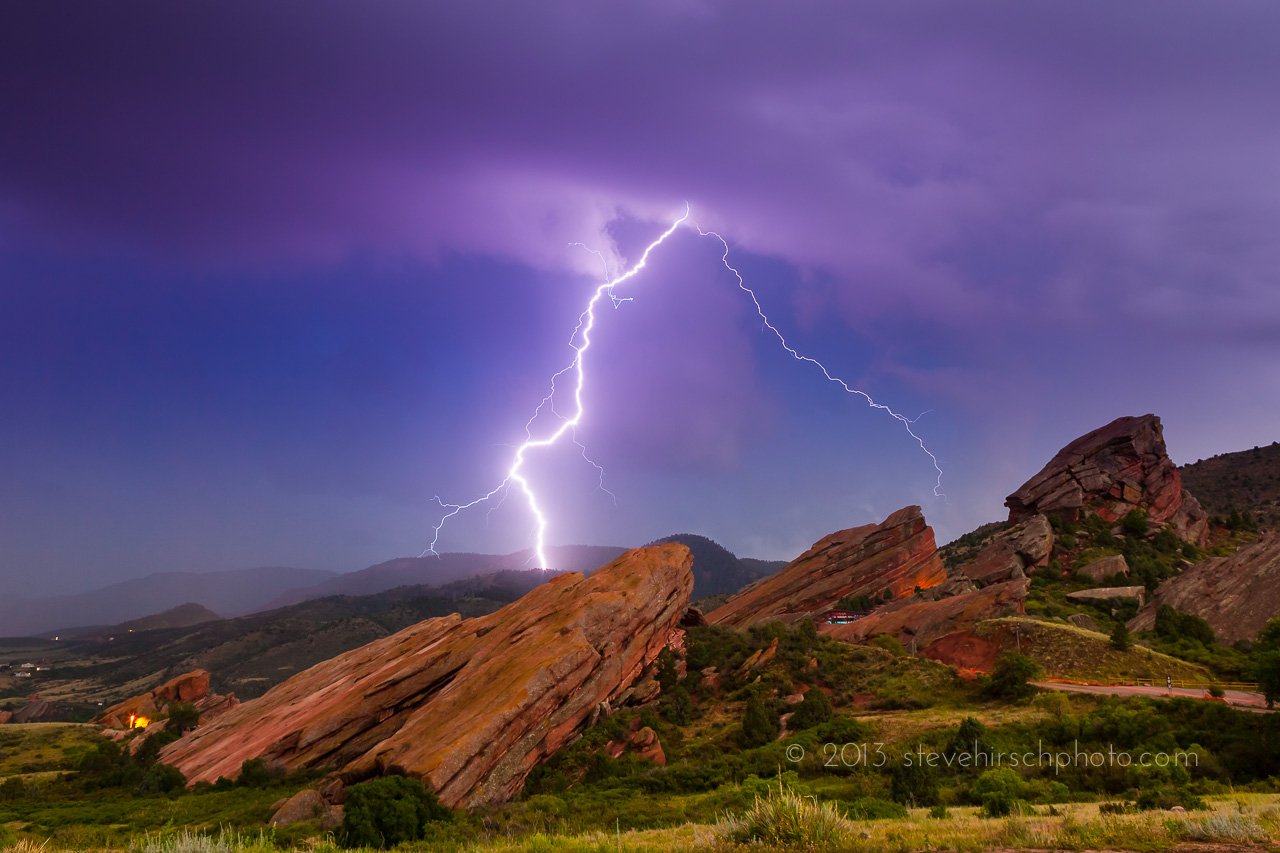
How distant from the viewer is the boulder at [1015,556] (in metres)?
63.8

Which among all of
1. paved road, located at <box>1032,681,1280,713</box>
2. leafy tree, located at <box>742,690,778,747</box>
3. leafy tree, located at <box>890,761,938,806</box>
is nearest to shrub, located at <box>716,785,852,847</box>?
leafy tree, located at <box>890,761,938,806</box>

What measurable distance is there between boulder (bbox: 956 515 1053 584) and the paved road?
29.6m

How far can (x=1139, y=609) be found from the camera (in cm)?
5419

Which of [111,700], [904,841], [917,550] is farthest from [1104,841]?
[111,700]

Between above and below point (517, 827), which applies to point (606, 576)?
above

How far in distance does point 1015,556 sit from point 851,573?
57.2ft

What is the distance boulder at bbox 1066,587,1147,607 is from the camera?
5688 cm

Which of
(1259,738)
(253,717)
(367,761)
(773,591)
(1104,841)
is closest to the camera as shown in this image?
(1104,841)

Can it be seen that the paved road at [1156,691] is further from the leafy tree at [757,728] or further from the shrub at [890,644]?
the leafy tree at [757,728]

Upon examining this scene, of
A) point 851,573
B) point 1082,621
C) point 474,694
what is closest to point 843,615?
point 851,573

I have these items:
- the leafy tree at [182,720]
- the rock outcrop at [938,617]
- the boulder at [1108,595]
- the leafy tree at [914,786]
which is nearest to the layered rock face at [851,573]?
the rock outcrop at [938,617]

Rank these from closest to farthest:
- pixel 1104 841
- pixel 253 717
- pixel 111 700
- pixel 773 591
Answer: pixel 1104 841 → pixel 253 717 → pixel 773 591 → pixel 111 700

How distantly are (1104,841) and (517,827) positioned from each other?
16168 mm

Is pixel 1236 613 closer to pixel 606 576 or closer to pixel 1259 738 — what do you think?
pixel 1259 738
